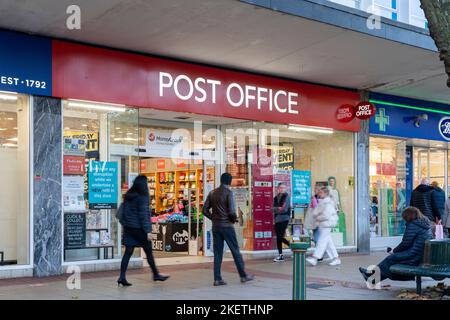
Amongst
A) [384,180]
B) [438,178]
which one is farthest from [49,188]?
[438,178]

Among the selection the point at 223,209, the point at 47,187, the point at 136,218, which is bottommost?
the point at 136,218

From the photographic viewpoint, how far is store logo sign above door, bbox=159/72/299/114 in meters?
12.6

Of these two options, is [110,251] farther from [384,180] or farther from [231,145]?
[384,180]

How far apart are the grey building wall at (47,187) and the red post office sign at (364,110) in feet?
25.3

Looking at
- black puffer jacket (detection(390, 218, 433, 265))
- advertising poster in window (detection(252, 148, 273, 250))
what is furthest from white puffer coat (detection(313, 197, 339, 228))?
black puffer jacket (detection(390, 218, 433, 265))

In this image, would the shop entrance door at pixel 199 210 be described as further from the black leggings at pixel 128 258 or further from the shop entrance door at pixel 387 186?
the black leggings at pixel 128 258

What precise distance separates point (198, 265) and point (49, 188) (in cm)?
349

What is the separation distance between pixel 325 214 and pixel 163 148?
3.96m

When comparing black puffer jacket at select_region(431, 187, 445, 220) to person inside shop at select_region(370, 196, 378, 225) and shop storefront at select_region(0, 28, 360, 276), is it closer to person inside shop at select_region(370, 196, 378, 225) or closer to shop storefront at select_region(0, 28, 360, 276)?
shop storefront at select_region(0, 28, 360, 276)

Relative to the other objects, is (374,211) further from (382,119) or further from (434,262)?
(434,262)

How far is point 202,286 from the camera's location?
9570 mm

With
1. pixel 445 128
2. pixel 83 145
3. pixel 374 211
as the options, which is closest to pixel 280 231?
pixel 83 145

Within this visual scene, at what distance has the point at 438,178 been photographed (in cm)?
1992
